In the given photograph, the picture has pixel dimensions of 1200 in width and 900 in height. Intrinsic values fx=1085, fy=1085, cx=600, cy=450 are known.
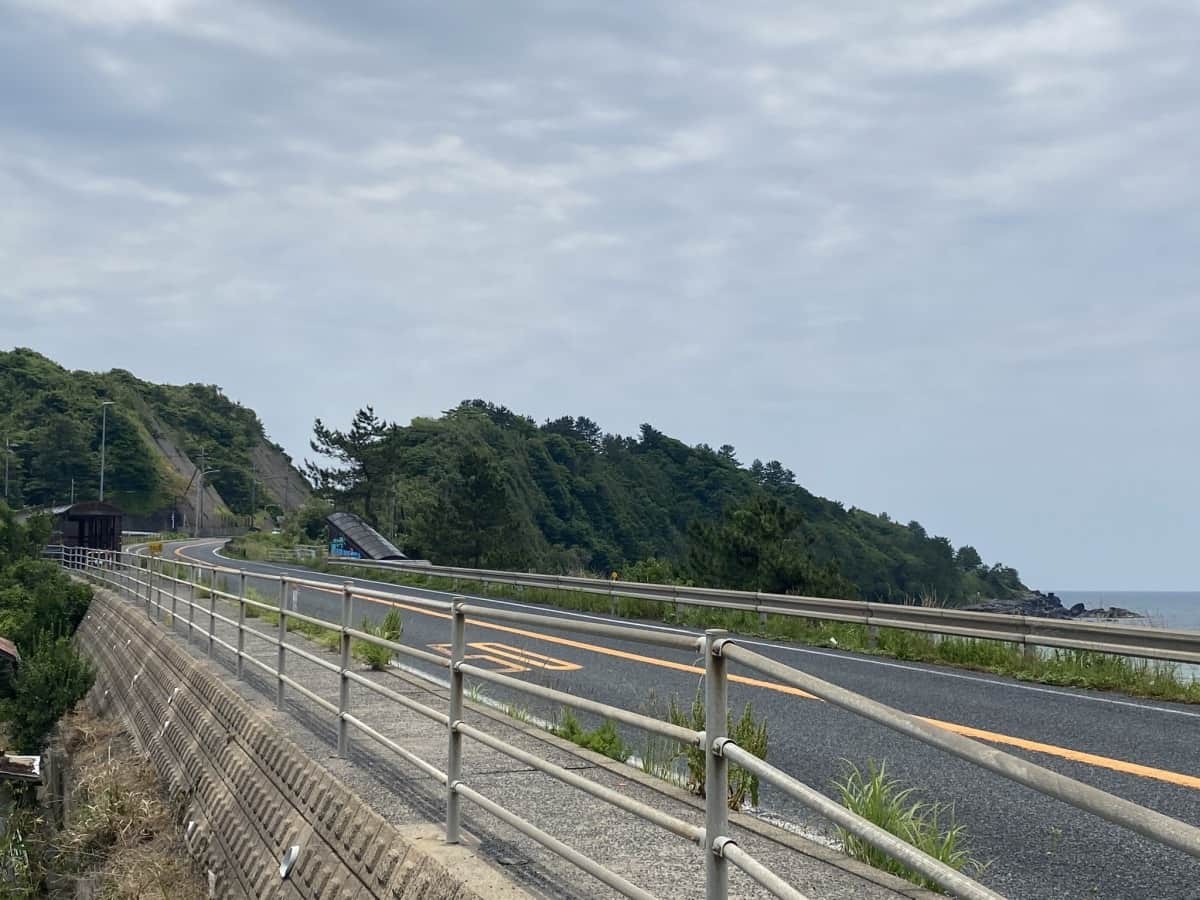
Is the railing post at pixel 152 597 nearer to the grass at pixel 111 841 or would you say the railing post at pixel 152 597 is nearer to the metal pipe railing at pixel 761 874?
the grass at pixel 111 841

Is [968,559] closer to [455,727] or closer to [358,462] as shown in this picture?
[358,462]

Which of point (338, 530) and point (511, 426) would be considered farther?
point (511, 426)

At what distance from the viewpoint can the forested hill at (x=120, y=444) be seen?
4766 inches

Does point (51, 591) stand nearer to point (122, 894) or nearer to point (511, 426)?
point (122, 894)

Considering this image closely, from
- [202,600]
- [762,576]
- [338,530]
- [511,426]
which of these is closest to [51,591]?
[202,600]

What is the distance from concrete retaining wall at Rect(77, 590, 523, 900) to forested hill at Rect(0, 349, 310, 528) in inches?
4213

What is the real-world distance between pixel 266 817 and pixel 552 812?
9.00 ft

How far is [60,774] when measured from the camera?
1661 centimetres

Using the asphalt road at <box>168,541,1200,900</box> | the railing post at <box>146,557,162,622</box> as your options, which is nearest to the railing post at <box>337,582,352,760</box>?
the asphalt road at <box>168,541,1200,900</box>

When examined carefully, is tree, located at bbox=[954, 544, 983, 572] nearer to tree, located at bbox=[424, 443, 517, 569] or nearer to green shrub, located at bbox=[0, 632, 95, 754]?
tree, located at bbox=[424, 443, 517, 569]

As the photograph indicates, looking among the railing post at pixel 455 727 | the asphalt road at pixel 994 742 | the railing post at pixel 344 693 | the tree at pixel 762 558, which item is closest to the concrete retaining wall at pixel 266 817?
the railing post at pixel 455 727

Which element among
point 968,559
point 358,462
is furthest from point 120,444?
point 968,559

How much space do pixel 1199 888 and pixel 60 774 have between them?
16.2 m

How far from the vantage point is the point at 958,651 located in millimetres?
Result: 14430
